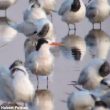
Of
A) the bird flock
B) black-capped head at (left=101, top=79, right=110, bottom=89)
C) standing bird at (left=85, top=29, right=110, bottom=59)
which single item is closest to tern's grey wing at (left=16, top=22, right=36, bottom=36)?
the bird flock

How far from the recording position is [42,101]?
546 centimetres

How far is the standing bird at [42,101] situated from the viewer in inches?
210

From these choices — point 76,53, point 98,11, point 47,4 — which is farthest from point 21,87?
point 47,4

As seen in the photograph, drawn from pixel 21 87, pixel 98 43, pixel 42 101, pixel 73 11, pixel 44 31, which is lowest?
pixel 42 101

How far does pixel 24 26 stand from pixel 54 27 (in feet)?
1.72

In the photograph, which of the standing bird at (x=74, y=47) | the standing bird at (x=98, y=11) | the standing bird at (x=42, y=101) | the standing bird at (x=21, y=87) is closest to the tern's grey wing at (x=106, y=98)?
the standing bird at (x=42, y=101)

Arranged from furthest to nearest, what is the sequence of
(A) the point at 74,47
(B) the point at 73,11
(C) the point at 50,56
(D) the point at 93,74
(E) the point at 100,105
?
(B) the point at 73,11, (A) the point at 74,47, (C) the point at 50,56, (D) the point at 93,74, (E) the point at 100,105

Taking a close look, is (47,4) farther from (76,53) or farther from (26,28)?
(76,53)

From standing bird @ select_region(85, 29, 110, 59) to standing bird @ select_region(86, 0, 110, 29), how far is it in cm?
14

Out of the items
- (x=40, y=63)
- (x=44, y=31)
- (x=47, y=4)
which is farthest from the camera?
(x=47, y=4)

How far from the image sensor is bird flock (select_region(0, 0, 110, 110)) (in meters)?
5.25

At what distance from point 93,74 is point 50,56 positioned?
47 cm

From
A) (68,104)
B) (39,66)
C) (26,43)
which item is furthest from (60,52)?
(68,104)

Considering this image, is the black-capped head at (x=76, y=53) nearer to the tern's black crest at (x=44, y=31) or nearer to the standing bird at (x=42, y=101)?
the tern's black crest at (x=44, y=31)
